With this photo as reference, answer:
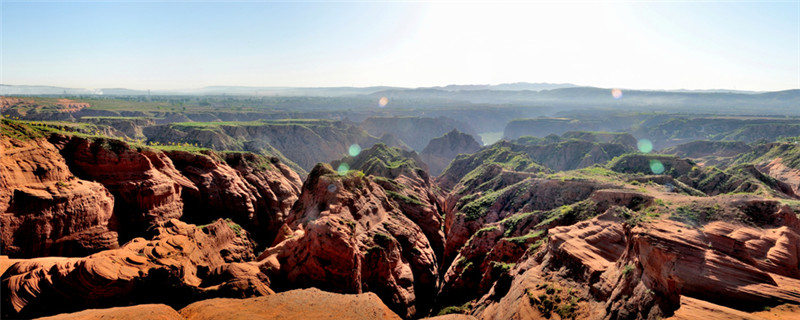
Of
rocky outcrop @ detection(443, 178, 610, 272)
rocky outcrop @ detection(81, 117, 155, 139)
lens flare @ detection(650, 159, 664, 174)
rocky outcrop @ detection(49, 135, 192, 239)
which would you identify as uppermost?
rocky outcrop @ detection(81, 117, 155, 139)

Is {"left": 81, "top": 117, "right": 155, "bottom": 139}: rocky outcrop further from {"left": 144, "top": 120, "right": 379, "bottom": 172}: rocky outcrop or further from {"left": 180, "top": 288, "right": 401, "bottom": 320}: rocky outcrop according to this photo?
{"left": 180, "top": 288, "right": 401, "bottom": 320}: rocky outcrop

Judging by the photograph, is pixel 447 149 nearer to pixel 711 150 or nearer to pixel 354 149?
pixel 354 149

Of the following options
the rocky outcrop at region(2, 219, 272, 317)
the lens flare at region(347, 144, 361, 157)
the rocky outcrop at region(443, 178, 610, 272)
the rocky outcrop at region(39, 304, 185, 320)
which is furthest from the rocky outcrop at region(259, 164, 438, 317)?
the lens flare at region(347, 144, 361, 157)

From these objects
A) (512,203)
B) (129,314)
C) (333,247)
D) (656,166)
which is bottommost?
(512,203)

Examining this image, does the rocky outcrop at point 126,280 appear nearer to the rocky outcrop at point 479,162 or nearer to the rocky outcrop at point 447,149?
the rocky outcrop at point 479,162

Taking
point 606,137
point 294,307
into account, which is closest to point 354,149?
point 606,137

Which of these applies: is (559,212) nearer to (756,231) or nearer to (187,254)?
(756,231)
